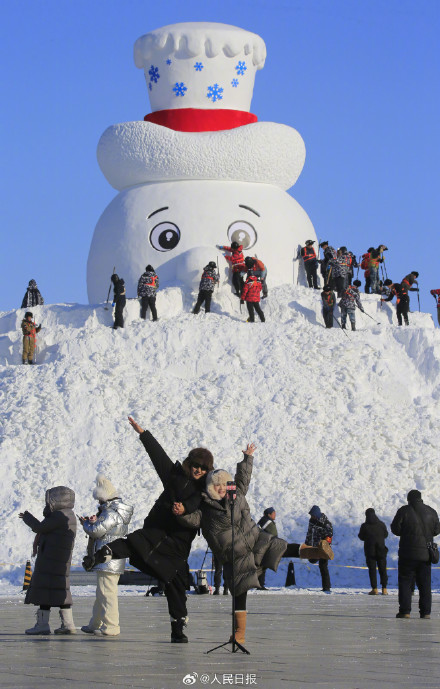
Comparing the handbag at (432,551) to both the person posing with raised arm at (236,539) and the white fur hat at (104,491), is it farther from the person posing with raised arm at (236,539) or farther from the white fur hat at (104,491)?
the white fur hat at (104,491)

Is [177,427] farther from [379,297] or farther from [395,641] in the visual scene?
[395,641]

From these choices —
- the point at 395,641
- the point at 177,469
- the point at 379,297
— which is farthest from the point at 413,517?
the point at 379,297

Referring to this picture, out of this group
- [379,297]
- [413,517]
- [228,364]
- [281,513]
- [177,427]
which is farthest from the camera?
[379,297]

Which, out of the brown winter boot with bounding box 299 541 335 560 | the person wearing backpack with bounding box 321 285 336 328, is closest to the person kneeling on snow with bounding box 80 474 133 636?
the brown winter boot with bounding box 299 541 335 560

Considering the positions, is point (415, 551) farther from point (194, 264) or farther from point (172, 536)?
point (194, 264)

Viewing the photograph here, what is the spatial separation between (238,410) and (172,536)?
42.9ft

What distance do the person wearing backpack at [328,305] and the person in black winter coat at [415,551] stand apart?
1224cm

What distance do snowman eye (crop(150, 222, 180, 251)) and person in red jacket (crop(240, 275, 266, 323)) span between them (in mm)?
3055

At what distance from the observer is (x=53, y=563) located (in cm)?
880

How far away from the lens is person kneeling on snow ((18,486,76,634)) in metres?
8.65

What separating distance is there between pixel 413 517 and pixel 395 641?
3.29 metres

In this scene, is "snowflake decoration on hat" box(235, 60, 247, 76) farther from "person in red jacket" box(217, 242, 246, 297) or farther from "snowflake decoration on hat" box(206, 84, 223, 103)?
"person in red jacket" box(217, 242, 246, 297)

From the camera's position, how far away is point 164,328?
23.0 m

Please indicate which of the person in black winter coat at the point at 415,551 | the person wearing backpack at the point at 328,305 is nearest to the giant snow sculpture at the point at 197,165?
the person wearing backpack at the point at 328,305
